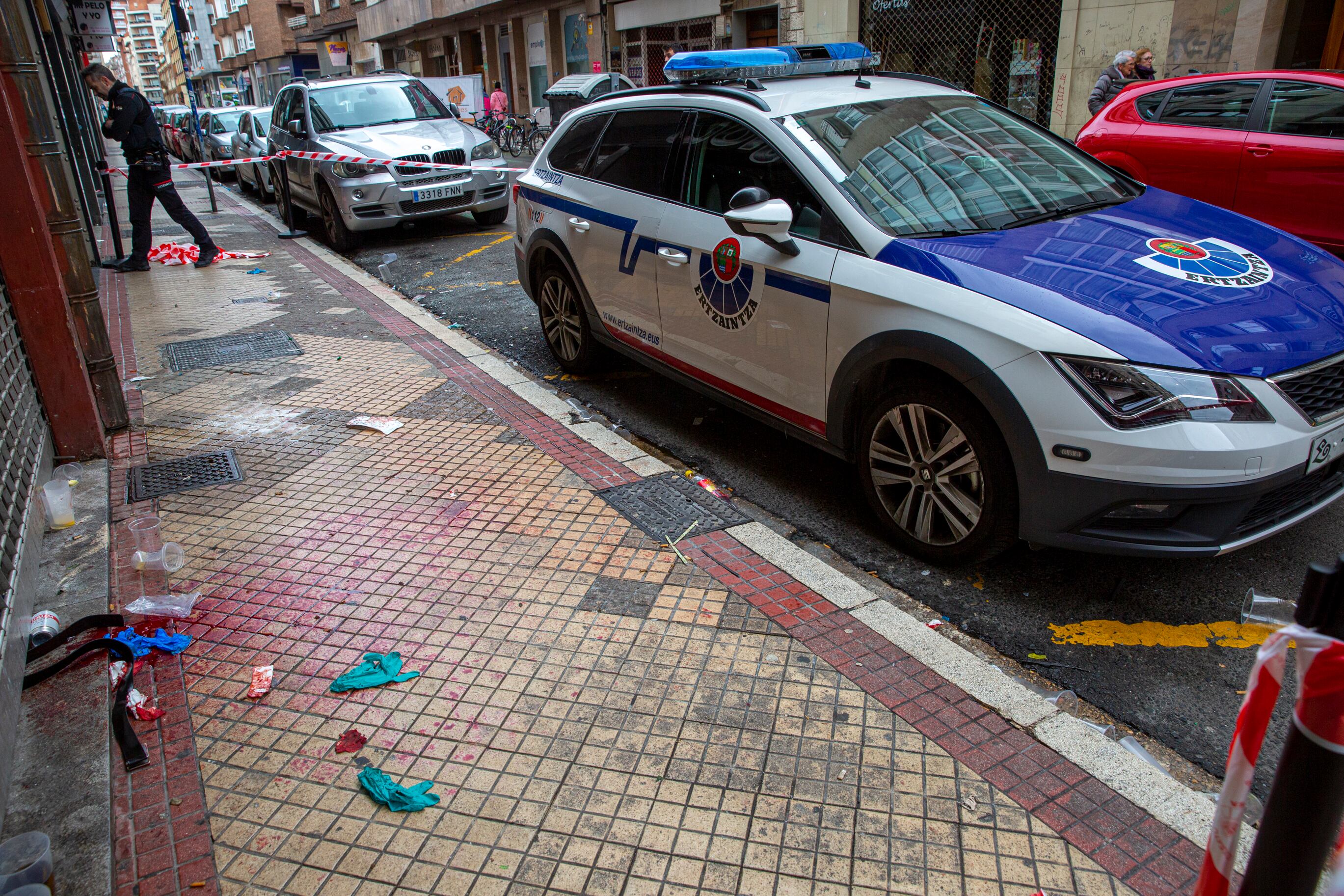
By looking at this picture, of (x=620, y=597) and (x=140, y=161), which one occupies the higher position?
(x=140, y=161)

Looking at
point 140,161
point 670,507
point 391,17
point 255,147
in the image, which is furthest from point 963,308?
point 391,17

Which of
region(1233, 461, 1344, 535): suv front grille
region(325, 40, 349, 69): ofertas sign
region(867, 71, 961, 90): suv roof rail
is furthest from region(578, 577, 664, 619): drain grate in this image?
region(325, 40, 349, 69): ofertas sign

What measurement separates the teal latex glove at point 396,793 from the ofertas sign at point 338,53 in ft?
188

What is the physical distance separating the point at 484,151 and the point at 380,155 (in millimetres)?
1403

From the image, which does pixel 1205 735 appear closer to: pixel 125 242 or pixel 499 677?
pixel 499 677

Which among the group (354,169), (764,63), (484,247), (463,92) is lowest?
(484,247)

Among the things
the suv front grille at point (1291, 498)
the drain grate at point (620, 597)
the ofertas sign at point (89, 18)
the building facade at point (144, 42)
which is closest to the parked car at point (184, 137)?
the ofertas sign at point (89, 18)

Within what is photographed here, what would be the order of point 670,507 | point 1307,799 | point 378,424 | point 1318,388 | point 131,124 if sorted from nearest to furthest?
point 1307,799 → point 1318,388 → point 670,507 → point 378,424 → point 131,124

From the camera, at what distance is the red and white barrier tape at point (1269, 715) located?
4.26ft

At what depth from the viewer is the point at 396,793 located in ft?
8.59

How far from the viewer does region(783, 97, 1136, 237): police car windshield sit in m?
3.92

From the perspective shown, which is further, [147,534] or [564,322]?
[564,322]

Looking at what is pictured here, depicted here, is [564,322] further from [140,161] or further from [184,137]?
[184,137]

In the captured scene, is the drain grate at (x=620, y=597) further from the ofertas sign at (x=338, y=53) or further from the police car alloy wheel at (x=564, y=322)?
the ofertas sign at (x=338, y=53)
